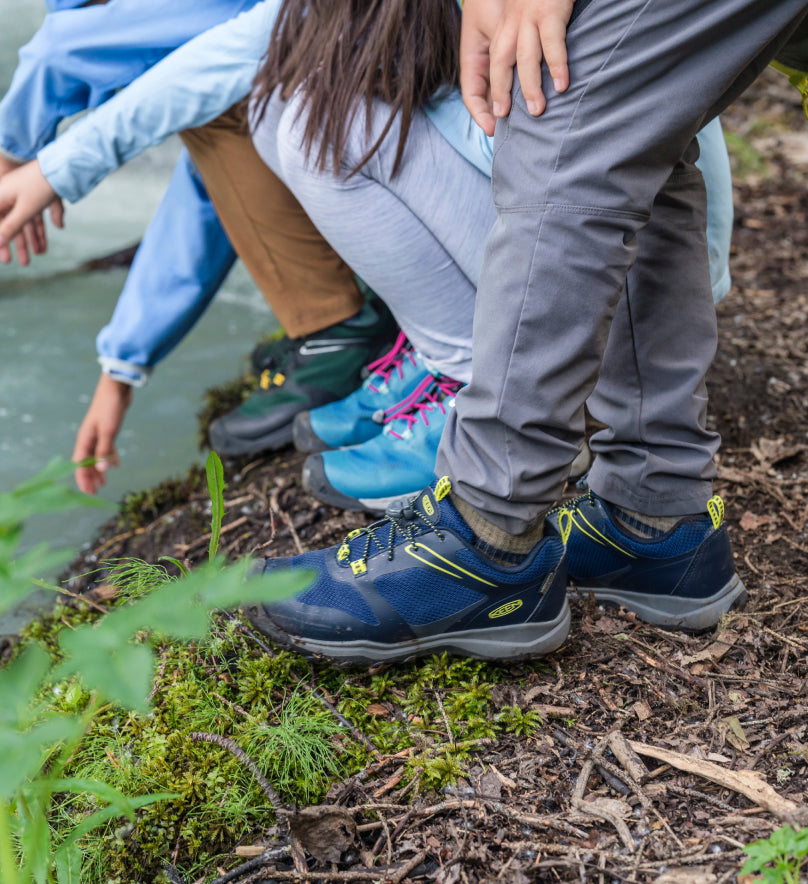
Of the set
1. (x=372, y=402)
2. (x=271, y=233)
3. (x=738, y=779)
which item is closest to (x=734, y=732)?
(x=738, y=779)

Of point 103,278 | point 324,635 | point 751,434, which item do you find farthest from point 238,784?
point 103,278

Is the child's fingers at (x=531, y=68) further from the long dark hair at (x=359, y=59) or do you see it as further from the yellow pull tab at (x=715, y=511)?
the yellow pull tab at (x=715, y=511)

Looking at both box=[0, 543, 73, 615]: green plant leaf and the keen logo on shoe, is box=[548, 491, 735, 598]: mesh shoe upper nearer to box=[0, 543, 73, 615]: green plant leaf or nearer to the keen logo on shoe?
the keen logo on shoe

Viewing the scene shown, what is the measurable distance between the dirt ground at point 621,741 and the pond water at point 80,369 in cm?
35

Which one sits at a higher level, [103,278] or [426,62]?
[426,62]

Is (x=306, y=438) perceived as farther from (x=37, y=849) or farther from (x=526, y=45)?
(x=37, y=849)

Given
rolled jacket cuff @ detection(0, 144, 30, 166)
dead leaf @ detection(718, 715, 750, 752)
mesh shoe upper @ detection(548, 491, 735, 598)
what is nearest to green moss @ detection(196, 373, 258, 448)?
rolled jacket cuff @ detection(0, 144, 30, 166)

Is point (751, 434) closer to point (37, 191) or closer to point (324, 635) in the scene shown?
point (324, 635)

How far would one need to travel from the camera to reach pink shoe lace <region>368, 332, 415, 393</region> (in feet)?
6.19

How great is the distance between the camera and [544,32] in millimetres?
965

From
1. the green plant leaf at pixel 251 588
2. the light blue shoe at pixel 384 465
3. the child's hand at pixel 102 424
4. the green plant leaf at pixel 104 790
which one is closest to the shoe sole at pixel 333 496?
the light blue shoe at pixel 384 465

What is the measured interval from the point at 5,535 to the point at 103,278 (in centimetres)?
328

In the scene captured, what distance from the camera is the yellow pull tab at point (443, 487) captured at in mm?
1197

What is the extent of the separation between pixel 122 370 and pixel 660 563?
4.42 feet
